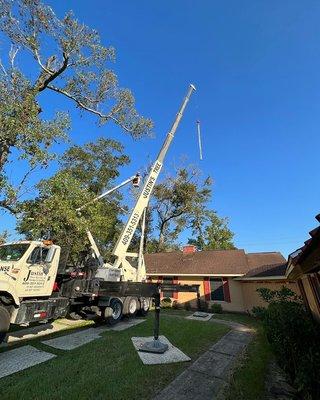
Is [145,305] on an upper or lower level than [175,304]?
lower

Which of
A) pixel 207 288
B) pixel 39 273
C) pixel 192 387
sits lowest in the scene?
pixel 192 387

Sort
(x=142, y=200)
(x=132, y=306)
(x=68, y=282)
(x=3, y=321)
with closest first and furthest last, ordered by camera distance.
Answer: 1. (x=3, y=321)
2. (x=68, y=282)
3. (x=132, y=306)
4. (x=142, y=200)

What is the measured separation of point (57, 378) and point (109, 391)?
1316 mm

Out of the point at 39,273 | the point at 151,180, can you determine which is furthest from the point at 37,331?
the point at 151,180

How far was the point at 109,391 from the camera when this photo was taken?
5320 mm

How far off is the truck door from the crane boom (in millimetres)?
3449

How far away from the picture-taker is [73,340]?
29.4 ft

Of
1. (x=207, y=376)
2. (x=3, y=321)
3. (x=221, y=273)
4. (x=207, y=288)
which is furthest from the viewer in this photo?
(x=207, y=288)

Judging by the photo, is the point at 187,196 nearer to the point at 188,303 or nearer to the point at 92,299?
the point at 188,303

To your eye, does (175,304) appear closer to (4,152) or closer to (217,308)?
(217,308)

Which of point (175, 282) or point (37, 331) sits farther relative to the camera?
point (175, 282)

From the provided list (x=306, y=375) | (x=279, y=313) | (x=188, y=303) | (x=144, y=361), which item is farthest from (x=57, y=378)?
(x=188, y=303)

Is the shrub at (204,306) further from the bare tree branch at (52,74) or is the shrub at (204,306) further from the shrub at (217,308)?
the bare tree branch at (52,74)

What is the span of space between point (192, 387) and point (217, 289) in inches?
626
